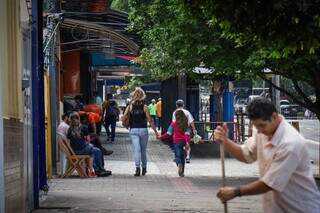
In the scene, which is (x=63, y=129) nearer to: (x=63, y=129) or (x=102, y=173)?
(x=63, y=129)

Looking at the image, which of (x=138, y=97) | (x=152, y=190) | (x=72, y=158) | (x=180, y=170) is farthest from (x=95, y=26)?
(x=152, y=190)

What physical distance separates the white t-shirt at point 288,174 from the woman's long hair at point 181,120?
10945 mm

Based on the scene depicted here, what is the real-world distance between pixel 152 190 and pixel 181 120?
332 cm

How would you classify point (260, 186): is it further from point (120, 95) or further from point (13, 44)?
point (120, 95)

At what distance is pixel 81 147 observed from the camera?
15.8 m

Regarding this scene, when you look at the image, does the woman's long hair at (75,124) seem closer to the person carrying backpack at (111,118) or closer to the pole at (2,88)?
the pole at (2,88)

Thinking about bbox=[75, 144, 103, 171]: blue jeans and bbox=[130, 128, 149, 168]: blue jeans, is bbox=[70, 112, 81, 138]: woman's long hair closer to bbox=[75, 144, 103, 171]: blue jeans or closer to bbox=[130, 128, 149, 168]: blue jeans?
bbox=[75, 144, 103, 171]: blue jeans

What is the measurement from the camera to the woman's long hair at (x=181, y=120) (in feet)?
53.9

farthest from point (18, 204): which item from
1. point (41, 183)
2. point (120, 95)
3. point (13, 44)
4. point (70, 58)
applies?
point (120, 95)

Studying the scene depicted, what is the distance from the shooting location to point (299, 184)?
531 centimetres

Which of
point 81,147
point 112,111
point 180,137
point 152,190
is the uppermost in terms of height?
point 112,111

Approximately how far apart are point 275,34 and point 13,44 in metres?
3.06

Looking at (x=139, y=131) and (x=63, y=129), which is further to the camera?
(x=139, y=131)

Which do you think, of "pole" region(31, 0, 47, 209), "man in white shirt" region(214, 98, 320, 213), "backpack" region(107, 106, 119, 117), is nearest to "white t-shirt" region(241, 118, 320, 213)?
"man in white shirt" region(214, 98, 320, 213)
